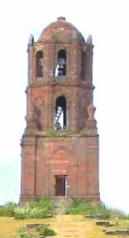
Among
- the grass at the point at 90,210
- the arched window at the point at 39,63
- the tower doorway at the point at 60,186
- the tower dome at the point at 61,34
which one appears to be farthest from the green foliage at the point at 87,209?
the tower dome at the point at 61,34

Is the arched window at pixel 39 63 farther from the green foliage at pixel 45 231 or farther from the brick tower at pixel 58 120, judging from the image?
the green foliage at pixel 45 231

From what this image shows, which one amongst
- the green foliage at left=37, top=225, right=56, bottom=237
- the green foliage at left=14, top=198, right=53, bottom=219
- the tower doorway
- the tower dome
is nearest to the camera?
the green foliage at left=37, top=225, right=56, bottom=237

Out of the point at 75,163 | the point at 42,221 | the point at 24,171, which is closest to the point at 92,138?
the point at 75,163

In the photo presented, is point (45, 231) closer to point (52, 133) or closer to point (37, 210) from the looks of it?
point (37, 210)

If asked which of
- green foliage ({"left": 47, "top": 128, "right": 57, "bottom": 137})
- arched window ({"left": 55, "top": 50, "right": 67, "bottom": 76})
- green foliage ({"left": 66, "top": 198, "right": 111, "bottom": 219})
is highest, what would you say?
arched window ({"left": 55, "top": 50, "right": 67, "bottom": 76})

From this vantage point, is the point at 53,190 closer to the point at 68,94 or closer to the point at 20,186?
the point at 20,186

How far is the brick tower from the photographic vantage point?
36.9m

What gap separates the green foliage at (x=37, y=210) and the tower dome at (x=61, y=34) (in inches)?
362

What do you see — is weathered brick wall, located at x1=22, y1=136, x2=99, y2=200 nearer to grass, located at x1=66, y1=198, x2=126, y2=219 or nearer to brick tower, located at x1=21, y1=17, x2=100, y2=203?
brick tower, located at x1=21, y1=17, x2=100, y2=203

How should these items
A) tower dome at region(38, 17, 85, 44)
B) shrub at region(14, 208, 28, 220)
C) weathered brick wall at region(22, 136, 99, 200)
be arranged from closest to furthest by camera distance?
shrub at region(14, 208, 28, 220) < weathered brick wall at region(22, 136, 99, 200) < tower dome at region(38, 17, 85, 44)

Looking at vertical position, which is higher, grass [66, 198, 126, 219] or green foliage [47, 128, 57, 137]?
green foliage [47, 128, 57, 137]

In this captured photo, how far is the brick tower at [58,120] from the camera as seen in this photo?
36.9 meters

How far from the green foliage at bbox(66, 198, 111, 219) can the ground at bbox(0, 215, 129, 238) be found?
71.5 inches

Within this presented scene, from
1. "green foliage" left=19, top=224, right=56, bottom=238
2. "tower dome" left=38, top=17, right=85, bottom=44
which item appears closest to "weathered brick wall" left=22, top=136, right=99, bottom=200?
"tower dome" left=38, top=17, right=85, bottom=44
